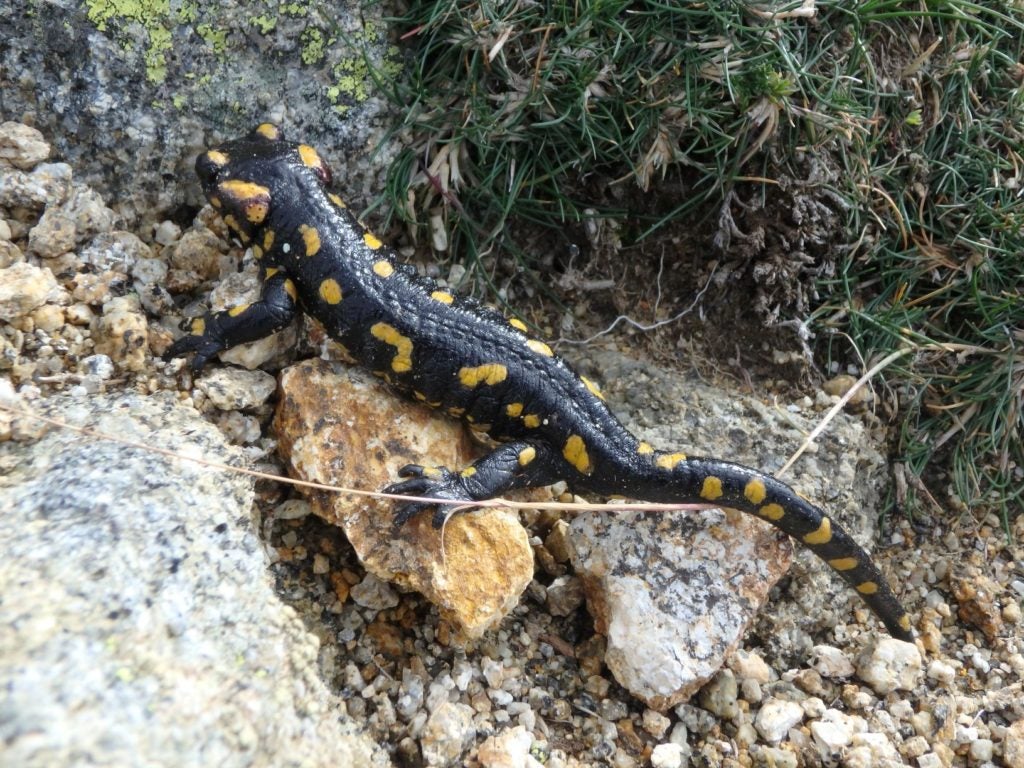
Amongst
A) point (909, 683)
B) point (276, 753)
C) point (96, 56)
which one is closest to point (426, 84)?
point (96, 56)

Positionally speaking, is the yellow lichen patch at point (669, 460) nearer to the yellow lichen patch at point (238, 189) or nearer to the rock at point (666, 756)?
the rock at point (666, 756)

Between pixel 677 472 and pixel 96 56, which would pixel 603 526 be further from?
pixel 96 56

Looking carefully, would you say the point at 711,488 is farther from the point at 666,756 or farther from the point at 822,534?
the point at 666,756

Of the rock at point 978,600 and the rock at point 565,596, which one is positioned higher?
the rock at point 565,596

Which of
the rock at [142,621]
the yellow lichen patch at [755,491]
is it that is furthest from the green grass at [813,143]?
the rock at [142,621]

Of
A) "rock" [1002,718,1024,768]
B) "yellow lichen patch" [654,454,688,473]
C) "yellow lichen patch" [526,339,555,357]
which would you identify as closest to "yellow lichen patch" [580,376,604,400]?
"yellow lichen patch" [526,339,555,357]

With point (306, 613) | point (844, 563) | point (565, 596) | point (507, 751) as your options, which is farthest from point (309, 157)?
point (844, 563)
